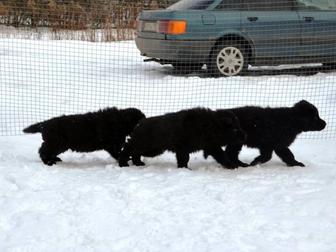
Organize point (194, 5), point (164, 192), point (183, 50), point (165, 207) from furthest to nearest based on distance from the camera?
1. point (194, 5)
2. point (183, 50)
3. point (164, 192)
4. point (165, 207)

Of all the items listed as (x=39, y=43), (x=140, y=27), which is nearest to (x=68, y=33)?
(x=39, y=43)

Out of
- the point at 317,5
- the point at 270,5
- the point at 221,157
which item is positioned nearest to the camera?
the point at 221,157

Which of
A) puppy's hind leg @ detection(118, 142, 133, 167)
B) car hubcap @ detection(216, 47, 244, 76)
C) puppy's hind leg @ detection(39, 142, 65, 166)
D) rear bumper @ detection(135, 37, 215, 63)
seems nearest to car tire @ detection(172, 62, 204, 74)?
rear bumper @ detection(135, 37, 215, 63)

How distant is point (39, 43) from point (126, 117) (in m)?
5.96

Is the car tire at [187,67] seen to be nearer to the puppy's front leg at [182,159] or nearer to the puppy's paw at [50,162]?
the puppy's front leg at [182,159]

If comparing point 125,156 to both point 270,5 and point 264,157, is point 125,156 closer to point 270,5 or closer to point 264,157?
point 264,157

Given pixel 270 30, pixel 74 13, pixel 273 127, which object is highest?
pixel 74 13

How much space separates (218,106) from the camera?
330 inches

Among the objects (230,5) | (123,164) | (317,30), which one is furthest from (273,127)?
(317,30)

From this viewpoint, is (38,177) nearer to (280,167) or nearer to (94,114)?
(94,114)

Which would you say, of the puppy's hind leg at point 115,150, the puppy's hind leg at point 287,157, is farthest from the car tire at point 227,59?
the puppy's hind leg at point 115,150

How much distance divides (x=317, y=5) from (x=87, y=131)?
6.26 meters

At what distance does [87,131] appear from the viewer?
18.7 feet

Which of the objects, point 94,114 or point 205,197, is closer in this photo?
point 205,197
